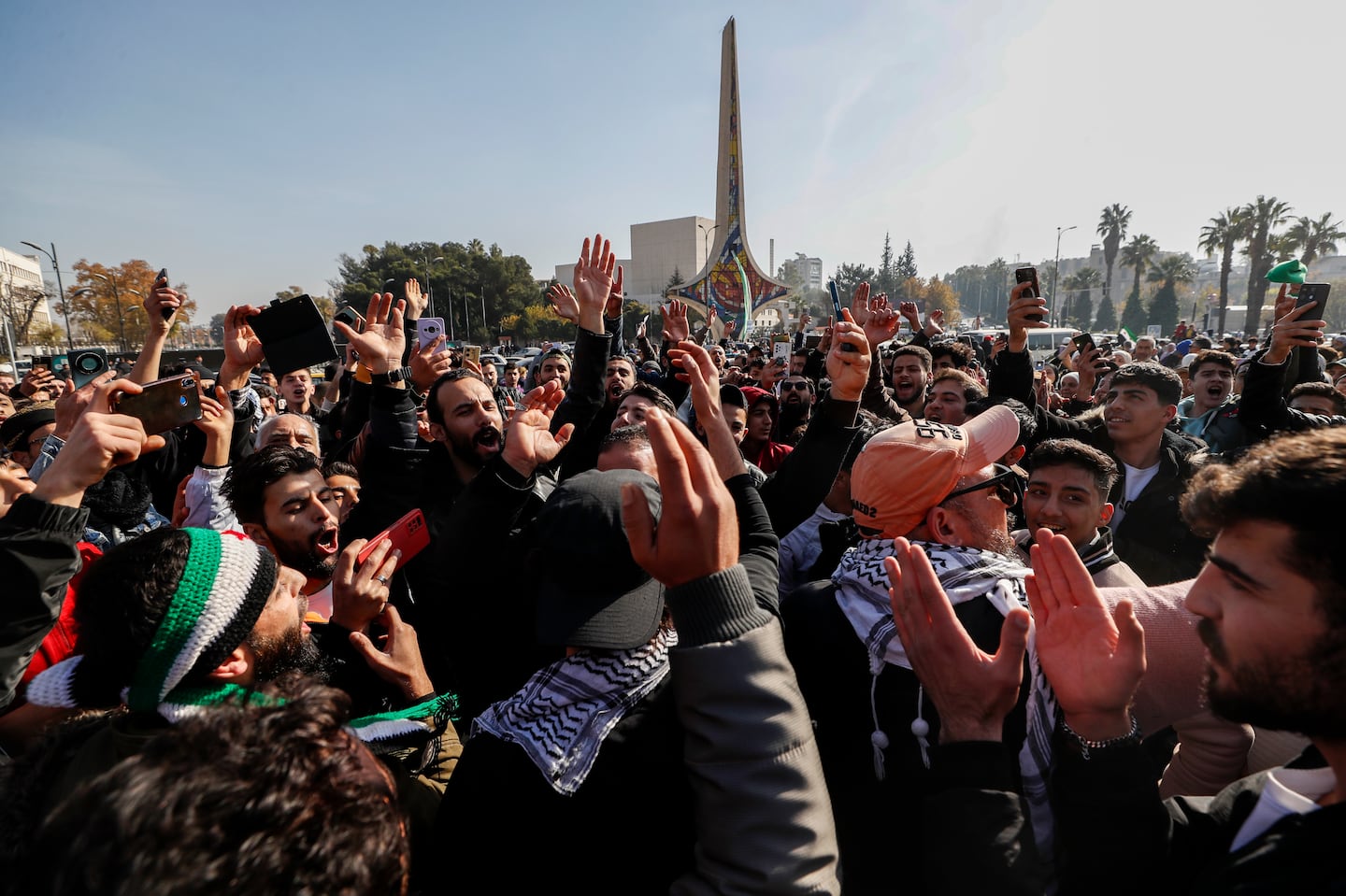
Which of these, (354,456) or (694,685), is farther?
(354,456)

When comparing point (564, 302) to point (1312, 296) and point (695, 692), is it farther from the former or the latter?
point (1312, 296)

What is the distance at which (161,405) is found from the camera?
82.5 inches

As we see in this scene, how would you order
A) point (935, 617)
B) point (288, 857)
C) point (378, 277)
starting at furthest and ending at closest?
1. point (378, 277)
2. point (935, 617)
3. point (288, 857)

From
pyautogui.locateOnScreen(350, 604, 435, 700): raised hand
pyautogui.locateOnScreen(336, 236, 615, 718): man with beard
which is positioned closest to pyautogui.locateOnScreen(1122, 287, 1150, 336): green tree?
pyautogui.locateOnScreen(336, 236, 615, 718): man with beard

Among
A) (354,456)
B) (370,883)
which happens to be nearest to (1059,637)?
(370,883)

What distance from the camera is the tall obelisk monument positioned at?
3578 centimetres

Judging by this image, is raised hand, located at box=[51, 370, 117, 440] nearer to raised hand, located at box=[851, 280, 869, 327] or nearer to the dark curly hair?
the dark curly hair

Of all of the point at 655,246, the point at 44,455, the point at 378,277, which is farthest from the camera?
the point at 655,246

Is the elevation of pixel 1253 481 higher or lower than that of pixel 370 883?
higher

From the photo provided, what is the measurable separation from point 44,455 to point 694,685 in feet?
11.7

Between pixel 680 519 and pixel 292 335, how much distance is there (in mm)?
3162

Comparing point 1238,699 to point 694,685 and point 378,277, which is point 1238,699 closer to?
point 694,685

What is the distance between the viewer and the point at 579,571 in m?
1.39

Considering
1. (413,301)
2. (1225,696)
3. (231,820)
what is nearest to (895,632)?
(1225,696)
